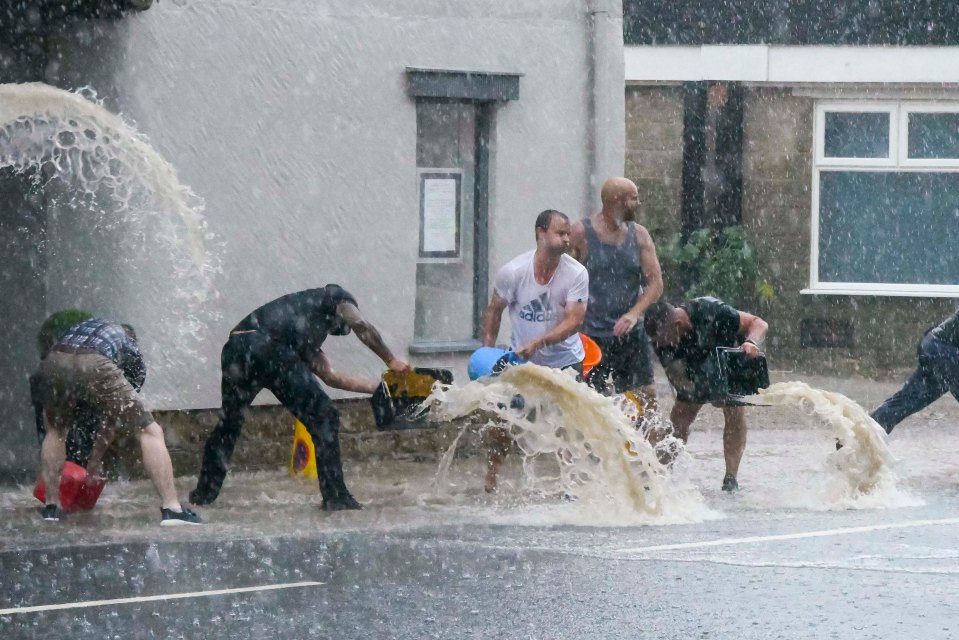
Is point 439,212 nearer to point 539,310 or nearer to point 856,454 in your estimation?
point 539,310

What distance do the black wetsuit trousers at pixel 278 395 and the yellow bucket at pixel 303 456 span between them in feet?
4.07

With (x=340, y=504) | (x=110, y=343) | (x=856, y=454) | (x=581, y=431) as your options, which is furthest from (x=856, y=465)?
(x=110, y=343)

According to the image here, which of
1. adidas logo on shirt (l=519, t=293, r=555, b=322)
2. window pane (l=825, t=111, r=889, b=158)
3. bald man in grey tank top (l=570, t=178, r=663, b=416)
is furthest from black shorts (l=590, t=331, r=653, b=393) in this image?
window pane (l=825, t=111, r=889, b=158)

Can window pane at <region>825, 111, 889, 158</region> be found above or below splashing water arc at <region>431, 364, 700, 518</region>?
above

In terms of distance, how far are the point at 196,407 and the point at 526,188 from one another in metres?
2.92

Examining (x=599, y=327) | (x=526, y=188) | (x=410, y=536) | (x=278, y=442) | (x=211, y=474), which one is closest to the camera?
(x=410, y=536)

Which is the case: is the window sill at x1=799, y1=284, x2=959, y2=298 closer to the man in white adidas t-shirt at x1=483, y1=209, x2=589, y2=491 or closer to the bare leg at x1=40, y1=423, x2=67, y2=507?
the man in white adidas t-shirt at x1=483, y1=209, x2=589, y2=491

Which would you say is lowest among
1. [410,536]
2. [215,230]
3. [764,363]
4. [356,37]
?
[410,536]

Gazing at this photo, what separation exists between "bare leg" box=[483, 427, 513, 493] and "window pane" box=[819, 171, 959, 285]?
9127 millimetres

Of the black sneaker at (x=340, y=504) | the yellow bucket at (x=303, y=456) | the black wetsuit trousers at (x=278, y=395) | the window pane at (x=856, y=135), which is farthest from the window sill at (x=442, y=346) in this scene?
the window pane at (x=856, y=135)

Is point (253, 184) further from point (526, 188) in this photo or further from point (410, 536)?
point (410, 536)

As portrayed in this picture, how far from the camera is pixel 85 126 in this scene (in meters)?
11.5

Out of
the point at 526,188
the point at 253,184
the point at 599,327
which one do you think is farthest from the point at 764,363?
the point at 253,184

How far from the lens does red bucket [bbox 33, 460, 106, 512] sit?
35.0 ft
